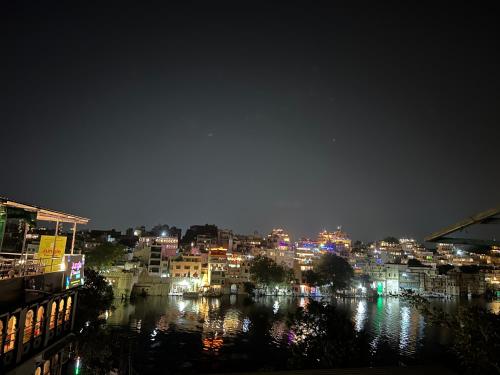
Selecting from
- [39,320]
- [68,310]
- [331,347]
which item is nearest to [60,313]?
[68,310]

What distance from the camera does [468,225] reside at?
6703mm

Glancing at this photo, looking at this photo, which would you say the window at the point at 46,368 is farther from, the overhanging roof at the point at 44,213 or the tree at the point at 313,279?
the tree at the point at 313,279

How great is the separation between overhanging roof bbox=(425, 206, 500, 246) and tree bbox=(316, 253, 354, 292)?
96483 millimetres

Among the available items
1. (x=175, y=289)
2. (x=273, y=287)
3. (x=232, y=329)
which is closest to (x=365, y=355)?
(x=232, y=329)

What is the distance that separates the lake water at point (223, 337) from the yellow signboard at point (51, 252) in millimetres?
7553

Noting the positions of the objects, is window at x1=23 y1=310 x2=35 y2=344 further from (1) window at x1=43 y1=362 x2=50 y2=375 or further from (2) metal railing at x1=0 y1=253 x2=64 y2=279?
(1) window at x1=43 y1=362 x2=50 y2=375

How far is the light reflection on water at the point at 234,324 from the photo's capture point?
39.9 meters

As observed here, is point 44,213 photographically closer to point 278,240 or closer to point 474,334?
point 474,334

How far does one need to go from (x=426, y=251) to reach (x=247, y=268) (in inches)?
5299

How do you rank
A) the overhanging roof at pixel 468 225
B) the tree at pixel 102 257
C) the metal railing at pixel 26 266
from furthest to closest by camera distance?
1. the tree at pixel 102 257
2. the metal railing at pixel 26 266
3. the overhanging roof at pixel 468 225

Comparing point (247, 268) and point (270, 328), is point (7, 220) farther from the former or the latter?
point (247, 268)

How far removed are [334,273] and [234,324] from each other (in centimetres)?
5916

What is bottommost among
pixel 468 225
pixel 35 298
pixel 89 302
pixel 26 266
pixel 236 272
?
pixel 236 272

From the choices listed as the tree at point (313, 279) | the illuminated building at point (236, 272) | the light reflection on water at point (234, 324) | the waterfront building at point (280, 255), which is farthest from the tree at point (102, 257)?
the tree at point (313, 279)
